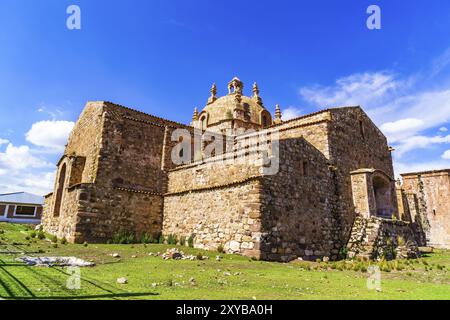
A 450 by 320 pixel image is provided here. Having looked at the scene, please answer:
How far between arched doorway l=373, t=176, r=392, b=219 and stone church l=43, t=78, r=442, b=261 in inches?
2.8

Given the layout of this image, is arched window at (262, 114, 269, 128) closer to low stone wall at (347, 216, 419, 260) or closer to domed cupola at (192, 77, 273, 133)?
domed cupola at (192, 77, 273, 133)

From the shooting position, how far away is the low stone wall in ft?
49.6

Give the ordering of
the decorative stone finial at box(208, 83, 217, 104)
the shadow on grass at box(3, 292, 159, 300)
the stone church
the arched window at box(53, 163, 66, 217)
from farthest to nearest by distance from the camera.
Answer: the decorative stone finial at box(208, 83, 217, 104)
the arched window at box(53, 163, 66, 217)
the stone church
the shadow on grass at box(3, 292, 159, 300)

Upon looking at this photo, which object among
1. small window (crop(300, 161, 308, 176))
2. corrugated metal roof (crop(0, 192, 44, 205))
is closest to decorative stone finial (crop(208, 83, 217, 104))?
small window (crop(300, 161, 308, 176))

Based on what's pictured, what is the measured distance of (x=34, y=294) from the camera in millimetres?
5215

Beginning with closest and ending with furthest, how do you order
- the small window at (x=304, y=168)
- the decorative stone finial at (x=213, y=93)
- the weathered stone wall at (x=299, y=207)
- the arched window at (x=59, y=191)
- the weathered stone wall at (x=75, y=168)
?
the weathered stone wall at (x=299, y=207) → the small window at (x=304, y=168) → the weathered stone wall at (x=75, y=168) → the arched window at (x=59, y=191) → the decorative stone finial at (x=213, y=93)

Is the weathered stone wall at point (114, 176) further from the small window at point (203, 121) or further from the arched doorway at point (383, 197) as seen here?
the arched doorway at point (383, 197)

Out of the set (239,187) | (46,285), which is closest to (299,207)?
(239,187)

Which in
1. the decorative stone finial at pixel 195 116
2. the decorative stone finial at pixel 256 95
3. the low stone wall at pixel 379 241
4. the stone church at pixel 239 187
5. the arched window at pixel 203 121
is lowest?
the low stone wall at pixel 379 241

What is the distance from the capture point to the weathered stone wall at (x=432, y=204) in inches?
1138

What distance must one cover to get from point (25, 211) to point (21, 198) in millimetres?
2447

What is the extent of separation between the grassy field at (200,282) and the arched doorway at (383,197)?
8.41 metres

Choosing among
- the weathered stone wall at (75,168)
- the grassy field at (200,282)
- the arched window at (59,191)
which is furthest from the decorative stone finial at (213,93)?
the grassy field at (200,282)
